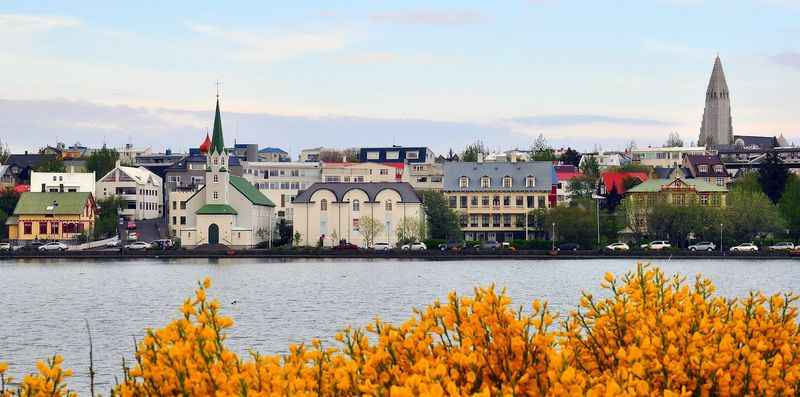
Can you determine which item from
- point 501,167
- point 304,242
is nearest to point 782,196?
point 501,167

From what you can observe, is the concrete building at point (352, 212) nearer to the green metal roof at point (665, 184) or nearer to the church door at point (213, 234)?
the church door at point (213, 234)

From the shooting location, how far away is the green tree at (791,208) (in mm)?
128750

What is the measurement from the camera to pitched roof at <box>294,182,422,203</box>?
13012 cm

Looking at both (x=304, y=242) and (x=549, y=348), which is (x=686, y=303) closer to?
(x=549, y=348)

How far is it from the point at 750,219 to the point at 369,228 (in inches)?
1402

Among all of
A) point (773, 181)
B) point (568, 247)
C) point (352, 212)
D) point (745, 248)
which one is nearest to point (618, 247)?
point (568, 247)

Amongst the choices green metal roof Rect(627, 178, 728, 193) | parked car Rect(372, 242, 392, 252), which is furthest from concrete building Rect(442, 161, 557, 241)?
parked car Rect(372, 242, 392, 252)

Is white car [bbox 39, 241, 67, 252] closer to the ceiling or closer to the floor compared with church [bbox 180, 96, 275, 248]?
closer to the floor

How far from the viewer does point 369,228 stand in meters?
130

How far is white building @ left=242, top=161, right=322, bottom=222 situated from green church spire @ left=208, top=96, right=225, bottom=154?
1704cm

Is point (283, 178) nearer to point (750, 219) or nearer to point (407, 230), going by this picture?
point (407, 230)

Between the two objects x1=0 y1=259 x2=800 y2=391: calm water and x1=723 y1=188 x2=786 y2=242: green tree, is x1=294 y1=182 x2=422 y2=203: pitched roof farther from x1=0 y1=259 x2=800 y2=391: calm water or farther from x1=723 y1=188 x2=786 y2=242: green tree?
x1=723 y1=188 x2=786 y2=242: green tree

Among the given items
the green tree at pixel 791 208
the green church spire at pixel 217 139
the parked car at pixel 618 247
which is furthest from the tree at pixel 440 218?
the green tree at pixel 791 208

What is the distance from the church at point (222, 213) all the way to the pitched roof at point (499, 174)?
65.9 ft
